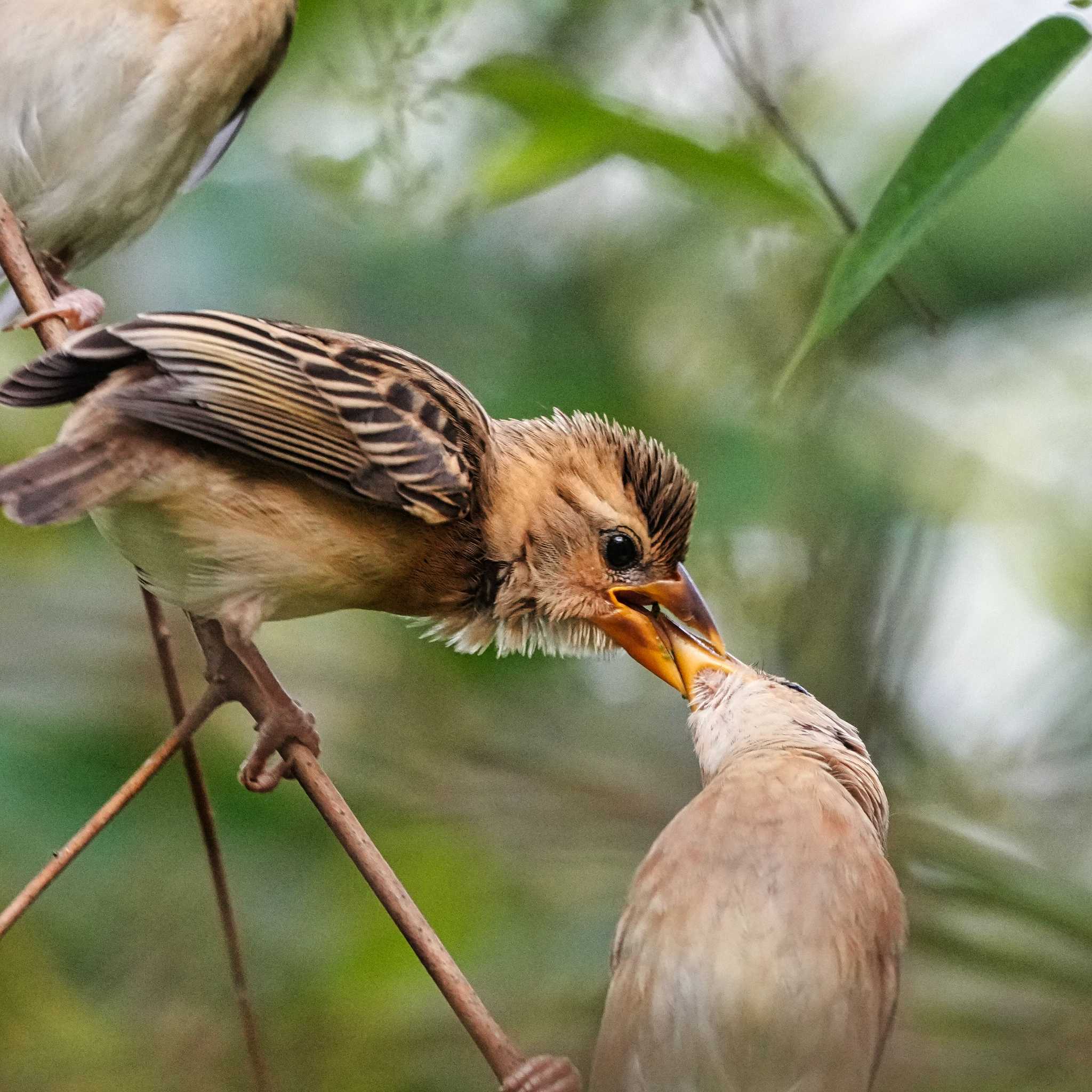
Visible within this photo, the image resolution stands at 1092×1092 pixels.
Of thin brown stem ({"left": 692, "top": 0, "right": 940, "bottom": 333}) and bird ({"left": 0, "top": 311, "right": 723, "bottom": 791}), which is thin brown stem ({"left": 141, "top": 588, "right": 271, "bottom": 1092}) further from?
thin brown stem ({"left": 692, "top": 0, "right": 940, "bottom": 333})

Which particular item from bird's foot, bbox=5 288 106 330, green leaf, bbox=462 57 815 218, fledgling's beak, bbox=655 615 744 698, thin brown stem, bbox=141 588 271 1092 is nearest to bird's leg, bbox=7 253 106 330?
bird's foot, bbox=5 288 106 330

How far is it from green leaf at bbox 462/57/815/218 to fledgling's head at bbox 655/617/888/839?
2.98 ft

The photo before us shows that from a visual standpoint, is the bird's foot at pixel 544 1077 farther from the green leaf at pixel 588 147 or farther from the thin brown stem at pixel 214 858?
the green leaf at pixel 588 147

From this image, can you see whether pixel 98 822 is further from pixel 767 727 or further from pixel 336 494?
pixel 767 727

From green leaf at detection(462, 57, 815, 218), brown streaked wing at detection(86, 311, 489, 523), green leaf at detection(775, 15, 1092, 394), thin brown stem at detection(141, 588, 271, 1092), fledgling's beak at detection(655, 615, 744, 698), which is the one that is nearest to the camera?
green leaf at detection(775, 15, 1092, 394)

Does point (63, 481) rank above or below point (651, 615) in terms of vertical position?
above

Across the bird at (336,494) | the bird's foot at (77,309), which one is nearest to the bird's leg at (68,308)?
the bird's foot at (77,309)

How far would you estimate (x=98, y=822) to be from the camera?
1728 mm

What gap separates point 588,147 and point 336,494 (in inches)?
38.3

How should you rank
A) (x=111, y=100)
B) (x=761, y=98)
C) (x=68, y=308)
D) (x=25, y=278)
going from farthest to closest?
1. (x=761, y=98)
2. (x=111, y=100)
3. (x=68, y=308)
4. (x=25, y=278)

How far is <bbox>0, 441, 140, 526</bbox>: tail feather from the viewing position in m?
1.94

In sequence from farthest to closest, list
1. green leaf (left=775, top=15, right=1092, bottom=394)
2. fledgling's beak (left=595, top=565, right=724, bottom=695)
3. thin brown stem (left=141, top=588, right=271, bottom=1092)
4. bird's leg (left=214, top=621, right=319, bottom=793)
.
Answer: fledgling's beak (left=595, top=565, right=724, bottom=695) < bird's leg (left=214, top=621, right=319, bottom=793) < thin brown stem (left=141, top=588, right=271, bottom=1092) < green leaf (left=775, top=15, right=1092, bottom=394)

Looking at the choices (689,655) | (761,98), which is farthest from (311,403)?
(761,98)

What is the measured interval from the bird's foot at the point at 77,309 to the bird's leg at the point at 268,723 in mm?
541
